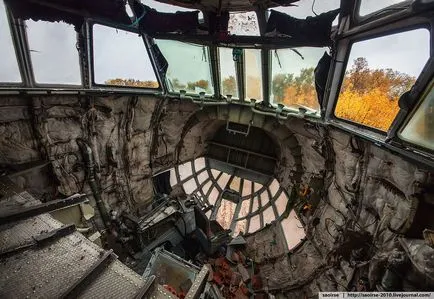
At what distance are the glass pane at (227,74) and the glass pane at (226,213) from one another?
5.04 metres

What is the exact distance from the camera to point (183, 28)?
503cm

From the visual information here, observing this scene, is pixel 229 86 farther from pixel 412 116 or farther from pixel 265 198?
pixel 265 198

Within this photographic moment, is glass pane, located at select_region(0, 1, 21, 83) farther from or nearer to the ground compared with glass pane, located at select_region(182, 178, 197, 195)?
farther from the ground

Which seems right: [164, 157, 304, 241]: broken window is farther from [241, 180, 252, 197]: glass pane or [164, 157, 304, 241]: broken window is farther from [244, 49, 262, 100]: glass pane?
[244, 49, 262, 100]: glass pane

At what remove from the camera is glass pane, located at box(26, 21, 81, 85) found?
4.36 m

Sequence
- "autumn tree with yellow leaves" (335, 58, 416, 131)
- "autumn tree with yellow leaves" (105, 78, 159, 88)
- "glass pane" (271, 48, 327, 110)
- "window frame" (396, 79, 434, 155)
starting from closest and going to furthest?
"window frame" (396, 79, 434, 155), "autumn tree with yellow leaves" (335, 58, 416, 131), "glass pane" (271, 48, 327, 110), "autumn tree with yellow leaves" (105, 78, 159, 88)

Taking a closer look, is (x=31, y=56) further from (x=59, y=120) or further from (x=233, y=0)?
(x=233, y=0)

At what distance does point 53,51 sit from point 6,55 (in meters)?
0.80

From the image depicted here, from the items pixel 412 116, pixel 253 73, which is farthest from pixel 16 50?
pixel 412 116

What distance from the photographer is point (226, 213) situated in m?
9.86

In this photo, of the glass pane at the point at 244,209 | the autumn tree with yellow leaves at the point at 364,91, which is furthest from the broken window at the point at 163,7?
the glass pane at the point at 244,209

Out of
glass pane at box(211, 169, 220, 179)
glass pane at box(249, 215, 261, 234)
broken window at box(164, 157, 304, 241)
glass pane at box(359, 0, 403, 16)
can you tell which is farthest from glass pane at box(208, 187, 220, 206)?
glass pane at box(359, 0, 403, 16)

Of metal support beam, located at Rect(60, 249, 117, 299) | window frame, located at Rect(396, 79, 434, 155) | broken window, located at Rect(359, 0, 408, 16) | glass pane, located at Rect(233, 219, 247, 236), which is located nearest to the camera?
metal support beam, located at Rect(60, 249, 117, 299)

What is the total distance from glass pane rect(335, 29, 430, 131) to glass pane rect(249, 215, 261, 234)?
566 cm
